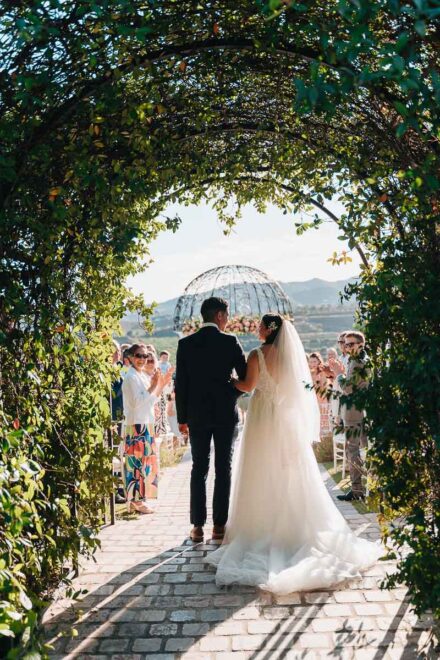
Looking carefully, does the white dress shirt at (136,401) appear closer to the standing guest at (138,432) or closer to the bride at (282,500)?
the standing guest at (138,432)

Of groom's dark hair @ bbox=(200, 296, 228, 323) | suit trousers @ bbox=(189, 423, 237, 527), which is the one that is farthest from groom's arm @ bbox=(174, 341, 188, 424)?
groom's dark hair @ bbox=(200, 296, 228, 323)

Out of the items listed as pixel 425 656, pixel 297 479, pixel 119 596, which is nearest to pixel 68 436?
pixel 119 596

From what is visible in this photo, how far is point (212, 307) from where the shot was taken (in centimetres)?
604

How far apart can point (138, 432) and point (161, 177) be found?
3.49 m

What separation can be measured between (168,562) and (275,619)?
1544mm

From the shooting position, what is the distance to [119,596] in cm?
461

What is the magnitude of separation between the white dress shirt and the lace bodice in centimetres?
167

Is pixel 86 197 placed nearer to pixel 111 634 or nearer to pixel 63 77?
pixel 63 77

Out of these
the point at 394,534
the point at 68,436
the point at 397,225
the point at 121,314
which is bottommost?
the point at 394,534

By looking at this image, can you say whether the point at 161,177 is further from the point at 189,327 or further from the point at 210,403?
the point at 189,327

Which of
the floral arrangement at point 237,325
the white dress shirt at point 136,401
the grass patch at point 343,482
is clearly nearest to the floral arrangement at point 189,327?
the floral arrangement at point 237,325

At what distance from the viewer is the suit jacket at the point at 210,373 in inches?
235

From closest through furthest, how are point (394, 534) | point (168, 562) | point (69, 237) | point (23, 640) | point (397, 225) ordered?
point (23, 640), point (394, 534), point (397, 225), point (69, 237), point (168, 562)

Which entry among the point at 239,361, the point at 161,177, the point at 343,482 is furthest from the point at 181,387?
the point at 343,482
